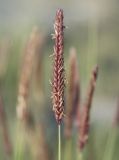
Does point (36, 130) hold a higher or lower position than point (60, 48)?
lower

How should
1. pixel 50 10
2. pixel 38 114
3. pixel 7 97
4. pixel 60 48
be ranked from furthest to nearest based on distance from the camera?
Answer: pixel 50 10 → pixel 7 97 → pixel 38 114 → pixel 60 48

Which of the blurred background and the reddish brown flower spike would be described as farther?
the blurred background

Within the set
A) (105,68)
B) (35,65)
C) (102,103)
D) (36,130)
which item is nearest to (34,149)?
(36,130)

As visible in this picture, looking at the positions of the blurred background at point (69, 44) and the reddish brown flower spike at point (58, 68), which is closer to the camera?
the reddish brown flower spike at point (58, 68)

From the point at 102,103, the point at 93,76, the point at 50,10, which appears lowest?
the point at 102,103

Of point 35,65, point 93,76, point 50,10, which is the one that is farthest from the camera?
point 50,10

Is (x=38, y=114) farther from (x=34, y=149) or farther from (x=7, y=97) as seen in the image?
(x=7, y=97)

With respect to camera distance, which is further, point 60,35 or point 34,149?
point 34,149

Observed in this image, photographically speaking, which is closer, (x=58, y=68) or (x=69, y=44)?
(x=58, y=68)
